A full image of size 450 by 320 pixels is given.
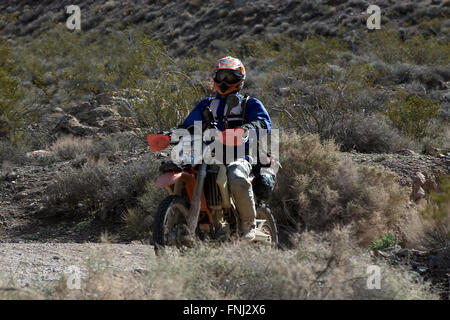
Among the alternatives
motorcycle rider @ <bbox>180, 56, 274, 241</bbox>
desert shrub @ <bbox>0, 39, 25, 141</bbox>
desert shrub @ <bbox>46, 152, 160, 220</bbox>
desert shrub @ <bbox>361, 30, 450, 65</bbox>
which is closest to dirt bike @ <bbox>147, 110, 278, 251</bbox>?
motorcycle rider @ <bbox>180, 56, 274, 241</bbox>

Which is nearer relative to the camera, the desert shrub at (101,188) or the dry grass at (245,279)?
the dry grass at (245,279)

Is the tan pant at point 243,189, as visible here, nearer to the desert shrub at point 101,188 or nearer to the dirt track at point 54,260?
the dirt track at point 54,260

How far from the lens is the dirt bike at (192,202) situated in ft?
16.3

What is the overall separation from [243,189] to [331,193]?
105 inches

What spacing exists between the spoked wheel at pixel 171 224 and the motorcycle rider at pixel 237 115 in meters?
0.55

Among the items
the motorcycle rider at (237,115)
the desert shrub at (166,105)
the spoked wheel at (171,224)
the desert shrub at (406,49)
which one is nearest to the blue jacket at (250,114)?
the motorcycle rider at (237,115)

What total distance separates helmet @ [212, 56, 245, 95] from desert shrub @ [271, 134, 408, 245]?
238cm

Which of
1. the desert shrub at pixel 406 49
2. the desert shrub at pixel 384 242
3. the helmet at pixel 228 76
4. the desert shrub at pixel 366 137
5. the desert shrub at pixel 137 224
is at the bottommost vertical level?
the desert shrub at pixel 137 224

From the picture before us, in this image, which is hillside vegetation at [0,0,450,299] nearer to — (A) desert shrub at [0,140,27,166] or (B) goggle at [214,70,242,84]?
(A) desert shrub at [0,140,27,166]

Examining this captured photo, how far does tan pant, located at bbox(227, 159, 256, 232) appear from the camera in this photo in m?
5.45

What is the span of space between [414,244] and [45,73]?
21.8m
